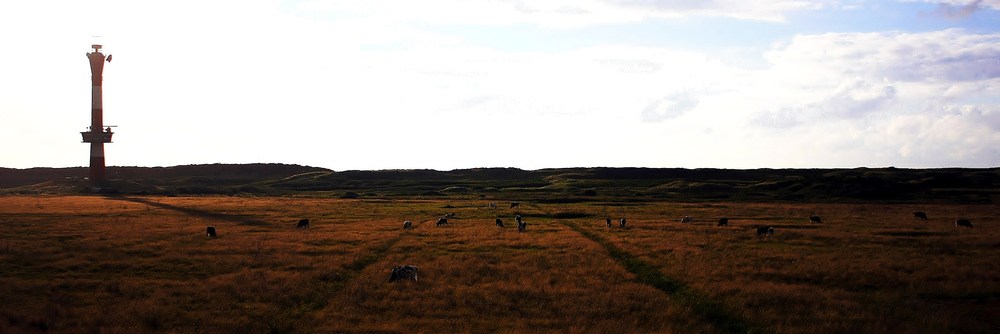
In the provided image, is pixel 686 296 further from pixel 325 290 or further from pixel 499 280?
pixel 325 290

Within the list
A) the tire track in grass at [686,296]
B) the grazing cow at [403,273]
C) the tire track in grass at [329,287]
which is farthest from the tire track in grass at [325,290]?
the tire track in grass at [686,296]

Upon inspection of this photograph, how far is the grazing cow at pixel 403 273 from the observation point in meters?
26.7

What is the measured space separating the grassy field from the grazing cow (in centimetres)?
61

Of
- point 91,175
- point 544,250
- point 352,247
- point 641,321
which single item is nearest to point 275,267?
point 352,247

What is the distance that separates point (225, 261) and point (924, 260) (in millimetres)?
29569

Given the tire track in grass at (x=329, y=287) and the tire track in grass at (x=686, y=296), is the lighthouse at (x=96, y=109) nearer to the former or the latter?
the tire track in grass at (x=329, y=287)

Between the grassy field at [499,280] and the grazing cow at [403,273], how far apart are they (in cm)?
61

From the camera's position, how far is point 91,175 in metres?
119

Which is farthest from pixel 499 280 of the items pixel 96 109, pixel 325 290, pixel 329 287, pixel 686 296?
pixel 96 109

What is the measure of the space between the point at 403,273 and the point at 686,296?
9.89 m

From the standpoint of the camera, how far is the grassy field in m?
19.9

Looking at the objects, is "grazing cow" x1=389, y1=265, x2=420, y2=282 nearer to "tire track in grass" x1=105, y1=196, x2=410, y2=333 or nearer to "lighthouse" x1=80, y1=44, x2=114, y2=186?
"tire track in grass" x1=105, y1=196, x2=410, y2=333

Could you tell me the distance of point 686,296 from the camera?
23594 millimetres

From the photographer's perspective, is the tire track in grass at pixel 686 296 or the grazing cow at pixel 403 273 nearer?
the tire track in grass at pixel 686 296
